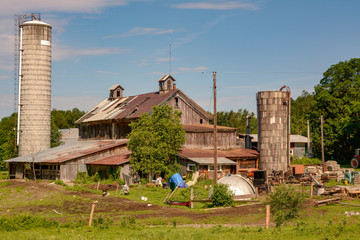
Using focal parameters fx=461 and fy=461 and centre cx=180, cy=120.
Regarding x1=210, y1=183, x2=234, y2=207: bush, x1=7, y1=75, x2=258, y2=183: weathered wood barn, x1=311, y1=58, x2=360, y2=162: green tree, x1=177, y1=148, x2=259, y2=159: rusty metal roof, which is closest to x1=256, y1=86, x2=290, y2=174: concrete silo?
x1=177, y1=148, x2=259, y2=159: rusty metal roof

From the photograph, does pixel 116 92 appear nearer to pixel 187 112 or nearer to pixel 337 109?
pixel 187 112

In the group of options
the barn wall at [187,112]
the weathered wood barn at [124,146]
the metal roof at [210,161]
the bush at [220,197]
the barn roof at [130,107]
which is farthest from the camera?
the barn wall at [187,112]

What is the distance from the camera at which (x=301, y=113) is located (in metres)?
116

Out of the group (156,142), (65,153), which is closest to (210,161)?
(156,142)

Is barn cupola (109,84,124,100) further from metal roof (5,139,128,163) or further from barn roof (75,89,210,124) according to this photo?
metal roof (5,139,128,163)

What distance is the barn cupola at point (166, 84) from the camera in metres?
60.8

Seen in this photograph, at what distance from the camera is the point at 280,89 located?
52.0 meters

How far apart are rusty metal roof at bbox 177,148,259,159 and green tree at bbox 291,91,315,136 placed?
2175cm

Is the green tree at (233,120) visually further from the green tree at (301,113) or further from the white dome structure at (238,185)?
the white dome structure at (238,185)

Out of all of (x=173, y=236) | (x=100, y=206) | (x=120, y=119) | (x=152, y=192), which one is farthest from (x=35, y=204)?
(x=120, y=119)

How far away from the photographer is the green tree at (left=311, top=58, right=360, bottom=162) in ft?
220

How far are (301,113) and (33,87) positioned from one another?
7471 centimetres

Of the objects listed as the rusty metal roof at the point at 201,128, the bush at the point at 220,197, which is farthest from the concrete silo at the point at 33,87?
the bush at the point at 220,197

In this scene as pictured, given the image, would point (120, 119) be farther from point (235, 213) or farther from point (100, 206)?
point (235, 213)
